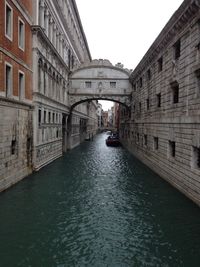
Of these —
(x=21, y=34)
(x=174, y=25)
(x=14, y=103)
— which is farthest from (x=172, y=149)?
(x=21, y=34)

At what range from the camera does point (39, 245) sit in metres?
7.86

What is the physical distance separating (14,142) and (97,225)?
25.9ft

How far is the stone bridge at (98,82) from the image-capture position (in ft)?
108

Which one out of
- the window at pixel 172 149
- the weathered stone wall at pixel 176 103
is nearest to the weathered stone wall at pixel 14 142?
the weathered stone wall at pixel 176 103

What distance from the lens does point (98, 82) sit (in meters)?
33.0

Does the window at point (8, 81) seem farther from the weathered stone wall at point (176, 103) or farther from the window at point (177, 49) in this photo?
the window at point (177, 49)

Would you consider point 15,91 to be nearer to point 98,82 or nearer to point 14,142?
point 14,142

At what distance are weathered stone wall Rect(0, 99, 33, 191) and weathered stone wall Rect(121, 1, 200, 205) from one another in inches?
353

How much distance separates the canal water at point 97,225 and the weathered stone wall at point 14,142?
2.52 feet

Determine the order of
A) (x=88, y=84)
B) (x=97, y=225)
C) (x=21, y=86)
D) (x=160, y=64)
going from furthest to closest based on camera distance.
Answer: (x=88, y=84) < (x=160, y=64) < (x=21, y=86) < (x=97, y=225)

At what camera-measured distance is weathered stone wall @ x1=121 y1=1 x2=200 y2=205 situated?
12.3 m

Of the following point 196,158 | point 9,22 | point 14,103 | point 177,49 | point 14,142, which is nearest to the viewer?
point 196,158

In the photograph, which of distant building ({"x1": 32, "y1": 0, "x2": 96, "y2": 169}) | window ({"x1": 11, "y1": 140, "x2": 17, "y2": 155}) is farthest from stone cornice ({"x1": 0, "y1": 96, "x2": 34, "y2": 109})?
window ({"x1": 11, "y1": 140, "x2": 17, "y2": 155})

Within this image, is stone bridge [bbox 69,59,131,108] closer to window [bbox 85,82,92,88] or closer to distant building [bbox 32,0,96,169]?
window [bbox 85,82,92,88]
